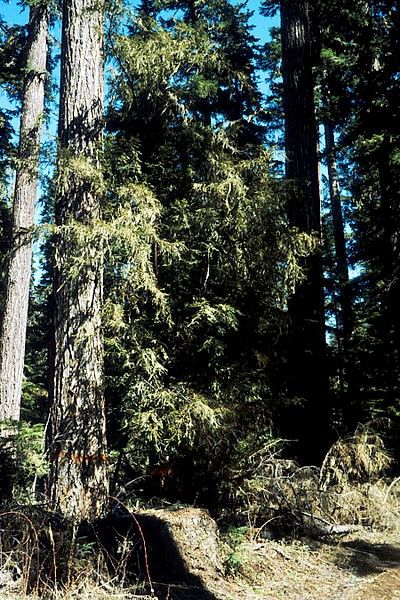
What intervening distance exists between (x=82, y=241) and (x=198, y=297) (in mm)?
1319

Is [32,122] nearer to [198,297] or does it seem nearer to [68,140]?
[68,140]

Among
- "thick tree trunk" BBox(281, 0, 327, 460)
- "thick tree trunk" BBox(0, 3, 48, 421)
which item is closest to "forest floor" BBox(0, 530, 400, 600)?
"thick tree trunk" BBox(281, 0, 327, 460)

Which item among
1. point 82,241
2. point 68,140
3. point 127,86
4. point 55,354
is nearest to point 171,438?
point 55,354

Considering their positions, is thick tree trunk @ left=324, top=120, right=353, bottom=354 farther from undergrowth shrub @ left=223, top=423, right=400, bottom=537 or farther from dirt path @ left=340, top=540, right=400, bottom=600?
dirt path @ left=340, top=540, right=400, bottom=600

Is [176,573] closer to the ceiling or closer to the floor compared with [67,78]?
closer to the floor

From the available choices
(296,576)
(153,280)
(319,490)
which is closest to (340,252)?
(319,490)

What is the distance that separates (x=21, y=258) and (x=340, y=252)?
10.4 metres

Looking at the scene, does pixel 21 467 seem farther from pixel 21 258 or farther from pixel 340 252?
pixel 340 252

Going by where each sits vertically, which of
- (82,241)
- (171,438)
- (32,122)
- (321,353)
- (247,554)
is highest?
(32,122)

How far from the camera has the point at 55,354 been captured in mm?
5434

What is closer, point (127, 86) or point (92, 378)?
point (92, 378)

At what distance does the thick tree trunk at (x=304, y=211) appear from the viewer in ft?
23.9

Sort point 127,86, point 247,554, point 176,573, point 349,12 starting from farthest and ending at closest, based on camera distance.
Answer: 1. point 349,12
2. point 127,86
3. point 247,554
4. point 176,573

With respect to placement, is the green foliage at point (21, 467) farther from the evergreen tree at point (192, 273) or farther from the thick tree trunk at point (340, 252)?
the thick tree trunk at point (340, 252)
